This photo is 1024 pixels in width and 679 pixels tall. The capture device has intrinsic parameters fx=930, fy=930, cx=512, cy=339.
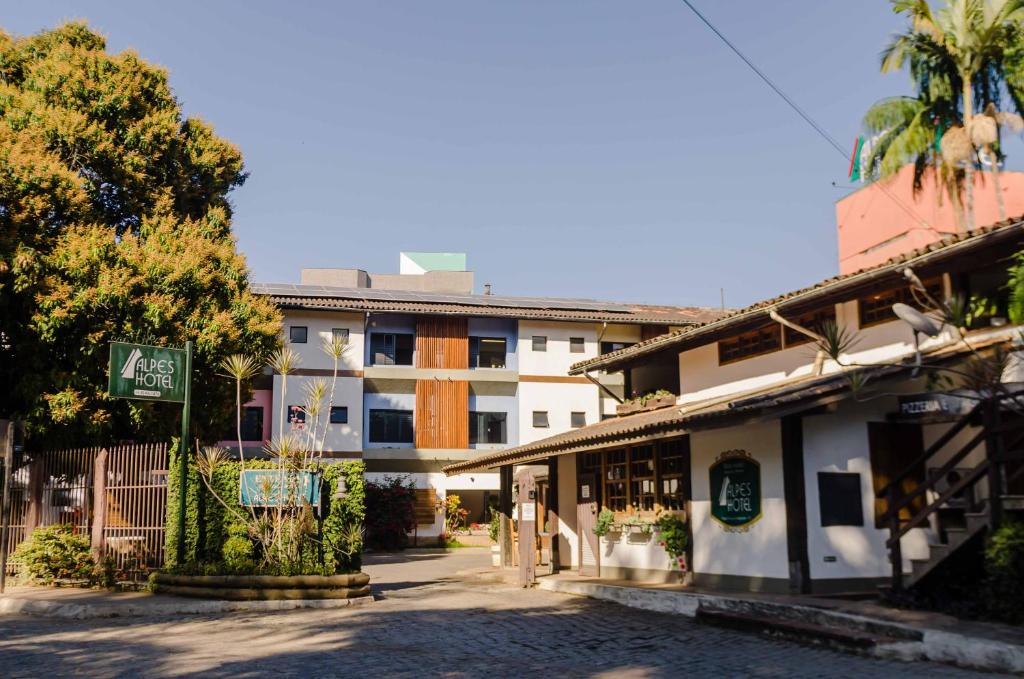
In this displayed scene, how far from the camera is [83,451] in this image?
18.2m

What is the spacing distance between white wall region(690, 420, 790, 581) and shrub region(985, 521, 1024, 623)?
143 inches

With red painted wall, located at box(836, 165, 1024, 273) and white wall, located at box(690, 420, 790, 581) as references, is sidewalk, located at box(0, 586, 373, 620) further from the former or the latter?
red painted wall, located at box(836, 165, 1024, 273)

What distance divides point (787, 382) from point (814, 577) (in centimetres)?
357

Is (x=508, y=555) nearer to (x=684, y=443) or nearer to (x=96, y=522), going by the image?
(x=684, y=443)

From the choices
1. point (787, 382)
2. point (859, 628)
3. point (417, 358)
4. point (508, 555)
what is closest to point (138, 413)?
point (508, 555)

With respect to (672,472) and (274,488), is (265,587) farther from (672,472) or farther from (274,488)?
(672,472)

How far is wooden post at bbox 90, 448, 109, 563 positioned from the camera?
17422 millimetres

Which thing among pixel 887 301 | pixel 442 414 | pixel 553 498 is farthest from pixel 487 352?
pixel 887 301

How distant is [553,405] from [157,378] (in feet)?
79.8

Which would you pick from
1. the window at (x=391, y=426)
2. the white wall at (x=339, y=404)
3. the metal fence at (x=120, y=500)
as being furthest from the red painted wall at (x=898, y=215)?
the metal fence at (x=120, y=500)

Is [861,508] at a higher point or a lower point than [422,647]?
higher

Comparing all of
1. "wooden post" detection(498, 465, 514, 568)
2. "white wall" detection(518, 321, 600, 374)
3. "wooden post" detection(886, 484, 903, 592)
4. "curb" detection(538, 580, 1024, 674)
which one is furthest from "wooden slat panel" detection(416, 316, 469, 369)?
"wooden post" detection(886, 484, 903, 592)

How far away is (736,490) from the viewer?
606 inches

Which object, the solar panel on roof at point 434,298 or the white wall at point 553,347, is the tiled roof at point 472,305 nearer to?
the solar panel on roof at point 434,298
